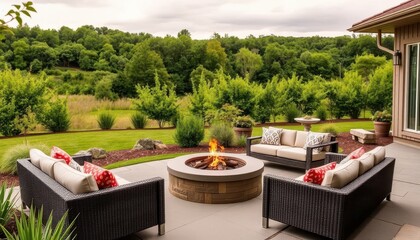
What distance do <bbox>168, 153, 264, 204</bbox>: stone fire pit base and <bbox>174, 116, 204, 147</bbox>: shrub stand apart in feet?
12.1

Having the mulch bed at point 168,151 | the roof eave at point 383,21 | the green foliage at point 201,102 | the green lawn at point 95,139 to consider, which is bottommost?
the mulch bed at point 168,151

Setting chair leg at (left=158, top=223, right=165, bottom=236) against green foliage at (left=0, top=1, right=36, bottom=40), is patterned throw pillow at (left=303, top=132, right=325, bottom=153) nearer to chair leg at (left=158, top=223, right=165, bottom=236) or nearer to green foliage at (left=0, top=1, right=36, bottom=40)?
chair leg at (left=158, top=223, right=165, bottom=236)

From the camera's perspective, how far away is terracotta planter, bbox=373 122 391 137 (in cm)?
1075

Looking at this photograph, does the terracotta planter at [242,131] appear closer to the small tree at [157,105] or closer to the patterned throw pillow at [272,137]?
the patterned throw pillow at [272,137]

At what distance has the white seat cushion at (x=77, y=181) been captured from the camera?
329 cm

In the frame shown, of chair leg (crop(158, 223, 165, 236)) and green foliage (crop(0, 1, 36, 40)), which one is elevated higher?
green foliage (crop(0, 1, 36, 40))

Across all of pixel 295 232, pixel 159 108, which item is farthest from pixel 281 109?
pixel 295 232

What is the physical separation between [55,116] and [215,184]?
8.59 metres

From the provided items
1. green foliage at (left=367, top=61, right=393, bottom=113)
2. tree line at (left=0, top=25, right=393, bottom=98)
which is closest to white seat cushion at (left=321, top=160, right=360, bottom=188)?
green foliage at (left=367, top=61, right=393, bottom=113)

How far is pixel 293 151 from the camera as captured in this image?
6.60 metres

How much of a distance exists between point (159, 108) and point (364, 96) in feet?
30.0

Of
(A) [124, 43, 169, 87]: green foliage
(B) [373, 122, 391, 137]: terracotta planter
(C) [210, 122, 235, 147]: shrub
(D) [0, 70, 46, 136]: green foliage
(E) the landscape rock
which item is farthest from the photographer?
(A) [124, 43, 169, 87]: green foliage

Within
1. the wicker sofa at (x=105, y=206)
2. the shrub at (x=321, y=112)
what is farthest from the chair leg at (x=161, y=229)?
the shrub at (x=321, y=112)

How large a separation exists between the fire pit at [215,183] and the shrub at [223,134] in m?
3.62
